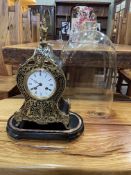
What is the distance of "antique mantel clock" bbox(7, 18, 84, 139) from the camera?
1.84 feet

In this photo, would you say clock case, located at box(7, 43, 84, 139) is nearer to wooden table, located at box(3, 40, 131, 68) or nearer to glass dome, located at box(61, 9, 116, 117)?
glass dome, located at box(61, 9, 116, 117)

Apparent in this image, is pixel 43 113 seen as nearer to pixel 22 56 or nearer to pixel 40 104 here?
pixel 40 104

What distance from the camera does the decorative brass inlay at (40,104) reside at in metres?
0.56

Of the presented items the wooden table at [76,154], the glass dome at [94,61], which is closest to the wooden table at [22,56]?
the glass dome at [94,61]

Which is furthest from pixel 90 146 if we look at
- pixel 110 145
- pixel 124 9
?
pixel 124 9

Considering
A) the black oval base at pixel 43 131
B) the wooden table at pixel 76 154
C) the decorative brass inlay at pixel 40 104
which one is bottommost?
the wooden table at pixel 76 154

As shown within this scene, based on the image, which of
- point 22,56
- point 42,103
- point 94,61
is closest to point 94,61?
point 94,61

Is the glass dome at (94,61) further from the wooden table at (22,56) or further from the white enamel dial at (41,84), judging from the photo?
the white enamel dial at (41,84)

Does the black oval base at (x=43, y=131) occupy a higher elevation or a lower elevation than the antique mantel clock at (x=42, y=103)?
lower

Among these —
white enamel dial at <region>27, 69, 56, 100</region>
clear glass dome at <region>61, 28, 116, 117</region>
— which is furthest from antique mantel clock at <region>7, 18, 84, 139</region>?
clear glass dome at <region>61, 28, 116, 117</region>

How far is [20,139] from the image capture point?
562 millimetres

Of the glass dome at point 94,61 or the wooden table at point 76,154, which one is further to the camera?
the glass dome at point 94,61

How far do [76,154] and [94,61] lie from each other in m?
0.58

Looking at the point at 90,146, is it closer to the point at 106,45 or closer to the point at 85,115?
the point at 85,115
